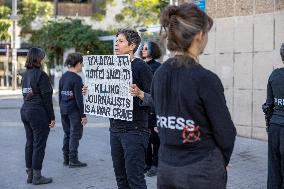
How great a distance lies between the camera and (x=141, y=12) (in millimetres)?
27656

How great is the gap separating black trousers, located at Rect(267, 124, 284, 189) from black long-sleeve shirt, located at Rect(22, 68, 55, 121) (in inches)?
124

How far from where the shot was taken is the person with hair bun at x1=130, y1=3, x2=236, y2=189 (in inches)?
115

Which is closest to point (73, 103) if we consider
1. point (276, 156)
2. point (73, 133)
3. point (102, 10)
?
point (73, 133)

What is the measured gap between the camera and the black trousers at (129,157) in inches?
180

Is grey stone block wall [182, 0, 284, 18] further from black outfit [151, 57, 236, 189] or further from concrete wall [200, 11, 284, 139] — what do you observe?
black outfit [151, 57, 236, 189]

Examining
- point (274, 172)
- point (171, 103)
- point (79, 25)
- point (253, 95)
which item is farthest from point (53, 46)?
point (171, 103)

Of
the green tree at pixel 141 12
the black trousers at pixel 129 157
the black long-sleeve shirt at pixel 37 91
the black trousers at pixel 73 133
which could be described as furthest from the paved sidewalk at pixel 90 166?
the green tree at pixel 141 12

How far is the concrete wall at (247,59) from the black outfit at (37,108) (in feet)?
Result: 16.8

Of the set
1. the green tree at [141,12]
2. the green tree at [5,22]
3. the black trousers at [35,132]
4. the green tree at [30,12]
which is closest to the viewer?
the black trousers at [35,132]

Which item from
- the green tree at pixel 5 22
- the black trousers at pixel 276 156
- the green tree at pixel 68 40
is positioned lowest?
the black trousers at pixel 276 156

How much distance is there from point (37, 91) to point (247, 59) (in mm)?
5382

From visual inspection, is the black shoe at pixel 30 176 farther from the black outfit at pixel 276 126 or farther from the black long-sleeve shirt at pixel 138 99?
the black outfit at pixel 276 126

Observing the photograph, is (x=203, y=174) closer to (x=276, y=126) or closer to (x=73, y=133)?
(x=276, y=126)

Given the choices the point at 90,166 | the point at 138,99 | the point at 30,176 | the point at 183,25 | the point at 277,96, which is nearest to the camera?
the point at 183,25
